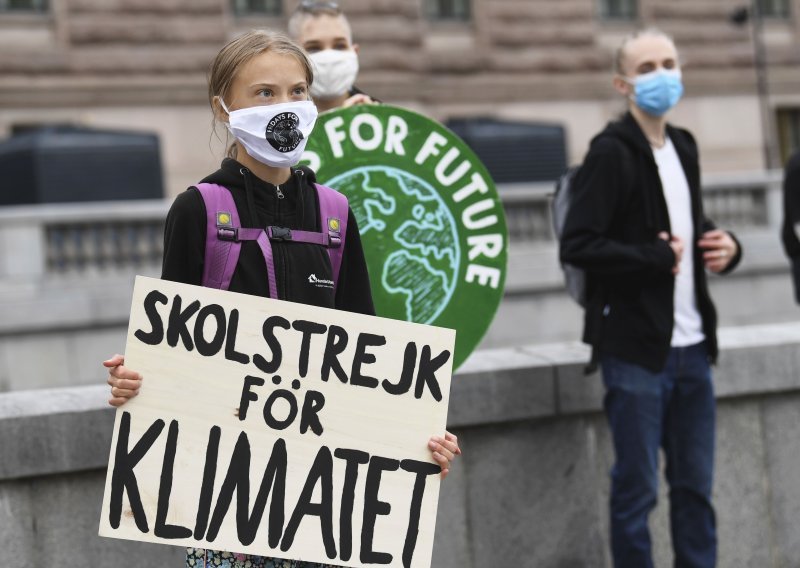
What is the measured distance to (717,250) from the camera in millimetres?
4723

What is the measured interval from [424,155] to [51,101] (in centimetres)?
1693

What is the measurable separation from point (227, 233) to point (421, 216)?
5.47ft

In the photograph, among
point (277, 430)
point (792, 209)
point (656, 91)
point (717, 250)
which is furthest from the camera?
point (792, 209)

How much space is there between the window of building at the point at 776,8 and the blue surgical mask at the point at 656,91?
2386 cm

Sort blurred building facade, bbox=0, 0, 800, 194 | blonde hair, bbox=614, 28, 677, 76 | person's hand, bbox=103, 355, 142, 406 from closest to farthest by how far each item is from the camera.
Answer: person's hand, bbox=103, 355, 142, 406 < blonde hair, bbox=614, 28, 677, 76 < blurred building facade, bbox=0, 0, 800, 194

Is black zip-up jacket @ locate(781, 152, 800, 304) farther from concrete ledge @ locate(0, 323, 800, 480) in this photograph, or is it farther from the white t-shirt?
the white t-shirt

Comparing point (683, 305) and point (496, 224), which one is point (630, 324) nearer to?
point (683, 305)

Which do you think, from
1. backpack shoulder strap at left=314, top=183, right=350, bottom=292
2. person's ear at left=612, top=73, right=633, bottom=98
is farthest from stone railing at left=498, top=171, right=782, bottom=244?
backpack shoulder strap at left=314, top=183, right=350, bottom=292

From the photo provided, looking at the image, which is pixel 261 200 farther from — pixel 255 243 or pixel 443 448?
pixel 443 448

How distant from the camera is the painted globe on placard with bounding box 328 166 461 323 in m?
4.73

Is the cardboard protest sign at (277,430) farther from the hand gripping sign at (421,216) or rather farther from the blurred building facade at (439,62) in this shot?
the blurred building facade at (439,62)

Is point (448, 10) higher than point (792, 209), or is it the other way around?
point (448, 10)

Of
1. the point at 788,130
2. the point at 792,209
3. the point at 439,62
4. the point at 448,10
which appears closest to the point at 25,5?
the point at 439,62

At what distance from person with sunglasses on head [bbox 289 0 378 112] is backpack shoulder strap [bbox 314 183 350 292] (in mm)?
1374
